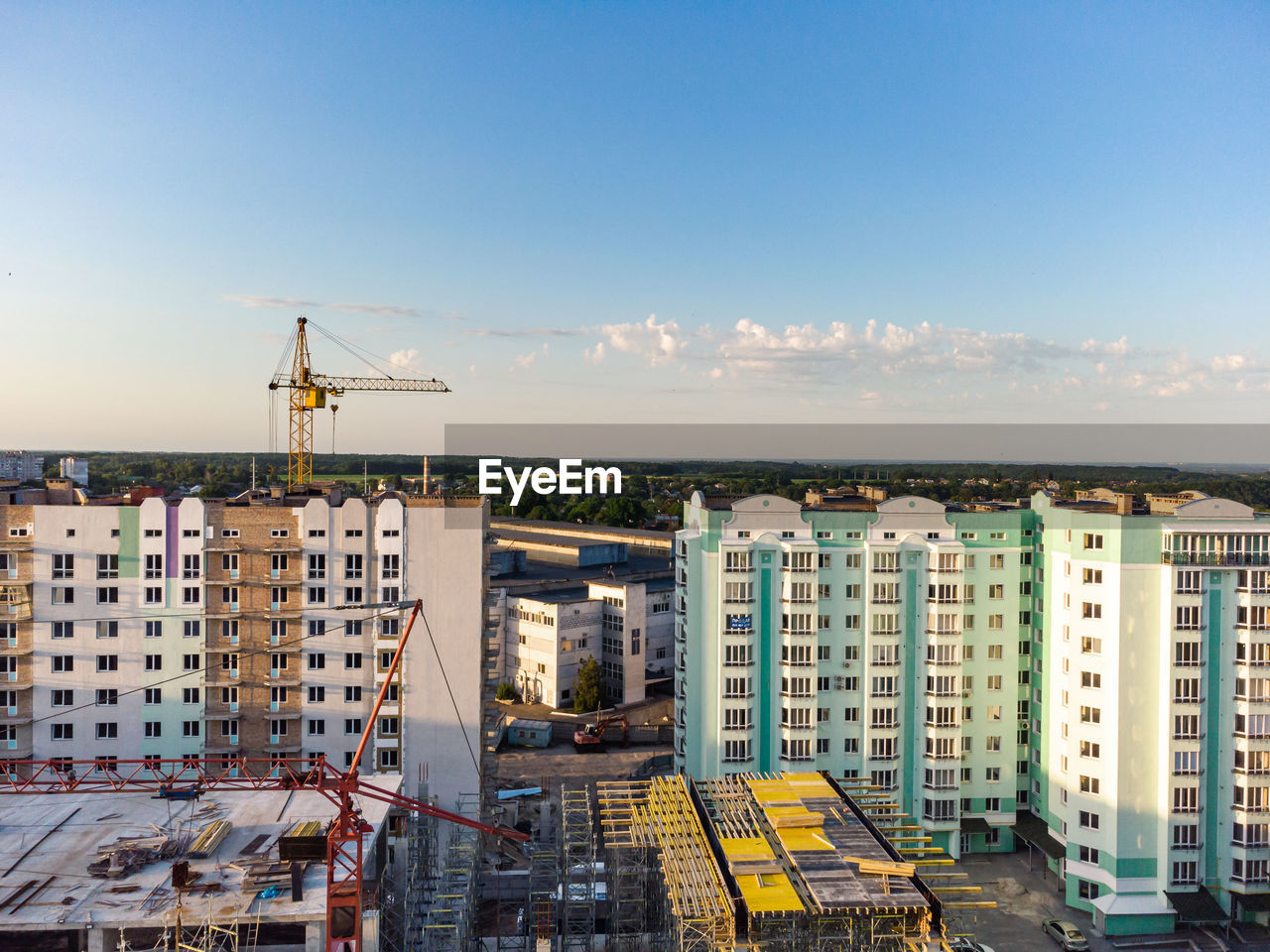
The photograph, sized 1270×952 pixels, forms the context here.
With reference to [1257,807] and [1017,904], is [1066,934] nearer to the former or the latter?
[1017,904]

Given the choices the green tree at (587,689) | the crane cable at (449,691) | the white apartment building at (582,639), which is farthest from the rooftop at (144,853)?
the white apartment building at (582,639)

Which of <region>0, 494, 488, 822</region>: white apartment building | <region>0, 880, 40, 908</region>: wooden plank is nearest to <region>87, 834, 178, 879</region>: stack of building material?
<region>0, 880, 40, 908</region>: wooden plank

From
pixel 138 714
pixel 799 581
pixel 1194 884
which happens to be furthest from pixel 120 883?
pixel 1194 884

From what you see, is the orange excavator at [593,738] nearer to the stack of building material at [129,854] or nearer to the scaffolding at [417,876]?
the scaffolding at [417,876]

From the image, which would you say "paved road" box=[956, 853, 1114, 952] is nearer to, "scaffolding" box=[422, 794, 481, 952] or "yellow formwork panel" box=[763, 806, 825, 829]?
"yellow formwork panel" box=[763, 806, 825, 829]

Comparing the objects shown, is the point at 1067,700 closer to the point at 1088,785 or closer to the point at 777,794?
the point at 1088,785
